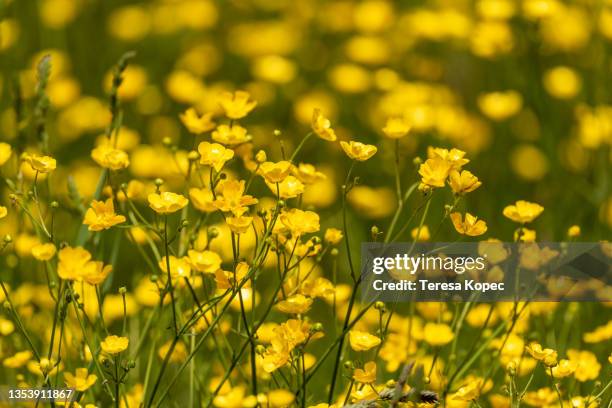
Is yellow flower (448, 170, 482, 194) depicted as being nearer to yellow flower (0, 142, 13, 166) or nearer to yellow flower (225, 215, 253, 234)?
yellow flower (225, 215, 253, 234)

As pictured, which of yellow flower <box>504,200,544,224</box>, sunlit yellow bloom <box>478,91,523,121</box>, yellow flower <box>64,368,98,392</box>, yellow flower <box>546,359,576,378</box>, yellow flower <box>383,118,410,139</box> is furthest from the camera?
sunlit yellow bloom <box>478,91,523,121</box>

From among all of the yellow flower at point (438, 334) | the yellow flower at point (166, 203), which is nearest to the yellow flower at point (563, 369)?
the yellow flower at point (438, 334)

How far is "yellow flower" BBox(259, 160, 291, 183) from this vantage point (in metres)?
1.69

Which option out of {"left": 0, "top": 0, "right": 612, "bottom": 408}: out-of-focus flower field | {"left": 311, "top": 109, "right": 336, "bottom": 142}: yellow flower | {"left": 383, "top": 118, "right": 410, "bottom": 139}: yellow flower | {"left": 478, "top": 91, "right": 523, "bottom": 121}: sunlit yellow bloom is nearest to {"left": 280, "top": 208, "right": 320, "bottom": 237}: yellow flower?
{"left": 0, "top": 0, "right": 612, "bottom": 408}: out-of-focus flower field

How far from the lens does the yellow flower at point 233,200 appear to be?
1.68 meters

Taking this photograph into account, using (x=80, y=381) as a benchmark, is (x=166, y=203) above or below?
above

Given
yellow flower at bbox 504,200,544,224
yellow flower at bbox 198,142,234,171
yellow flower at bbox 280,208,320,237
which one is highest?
yellow flower at bbox 198,142,234,171

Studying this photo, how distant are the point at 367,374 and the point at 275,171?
350 mm

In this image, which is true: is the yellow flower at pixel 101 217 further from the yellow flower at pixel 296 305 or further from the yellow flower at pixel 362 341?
the yellow flower at pixel 362 341

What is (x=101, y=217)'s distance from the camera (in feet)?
5.58

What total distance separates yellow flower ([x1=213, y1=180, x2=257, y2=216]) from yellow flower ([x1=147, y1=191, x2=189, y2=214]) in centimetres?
6

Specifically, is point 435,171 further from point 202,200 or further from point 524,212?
point 202,200

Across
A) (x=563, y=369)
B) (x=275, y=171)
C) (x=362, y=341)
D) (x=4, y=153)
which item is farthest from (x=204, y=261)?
(x=563, y=369)

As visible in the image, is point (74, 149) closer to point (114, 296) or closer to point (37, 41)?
point (37, 41)
